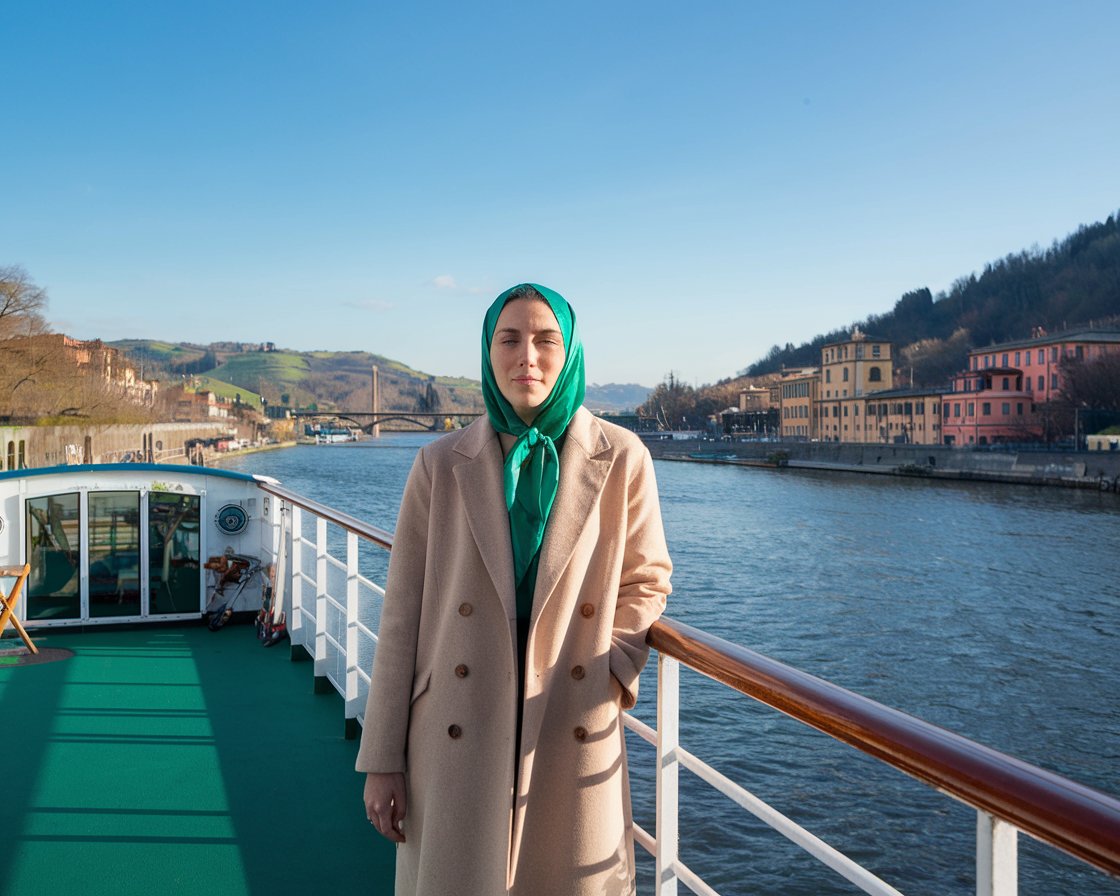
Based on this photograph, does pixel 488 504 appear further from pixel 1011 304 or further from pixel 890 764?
pixel 1011 304

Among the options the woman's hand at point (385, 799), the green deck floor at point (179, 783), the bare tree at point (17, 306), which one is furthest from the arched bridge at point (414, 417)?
the woman's hand at point (385, 799)

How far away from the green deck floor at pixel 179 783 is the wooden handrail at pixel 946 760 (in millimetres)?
1357

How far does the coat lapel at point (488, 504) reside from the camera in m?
1.22

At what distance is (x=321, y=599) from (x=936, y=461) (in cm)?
4948

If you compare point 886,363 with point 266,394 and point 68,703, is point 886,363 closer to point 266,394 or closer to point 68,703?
point 68,703

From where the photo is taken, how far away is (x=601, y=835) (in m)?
1.24

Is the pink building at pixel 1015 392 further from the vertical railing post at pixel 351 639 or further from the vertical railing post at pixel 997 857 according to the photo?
the vertical railing post at pixel 997 857

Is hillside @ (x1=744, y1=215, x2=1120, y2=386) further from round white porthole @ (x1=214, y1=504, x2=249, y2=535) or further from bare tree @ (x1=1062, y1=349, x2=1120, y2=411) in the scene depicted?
round white porthole @ (x1=214, y1=504, x2=249, y2=535)

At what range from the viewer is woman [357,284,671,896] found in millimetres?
1219

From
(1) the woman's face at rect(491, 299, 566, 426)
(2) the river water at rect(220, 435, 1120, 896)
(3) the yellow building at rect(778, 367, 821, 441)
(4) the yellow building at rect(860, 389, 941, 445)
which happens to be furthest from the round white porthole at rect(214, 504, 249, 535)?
(3) the yellow building at rect(778, 367, 821, 441)

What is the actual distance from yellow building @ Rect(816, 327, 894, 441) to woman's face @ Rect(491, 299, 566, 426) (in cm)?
6401

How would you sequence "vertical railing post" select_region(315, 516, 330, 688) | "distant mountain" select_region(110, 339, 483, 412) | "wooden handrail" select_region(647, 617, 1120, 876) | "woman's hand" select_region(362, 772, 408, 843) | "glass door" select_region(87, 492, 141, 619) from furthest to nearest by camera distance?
"distant mountain" select_region(110, 339, 483, 412)
"glass door" select_region(87, 492, 141, 619)
"vertical railing post" select_region(315, 516, 330, 688)
"woman's hand" select_region(362, 772, 408, 843)
"wooden handrail" select_region(647, 617, 1120, 876)

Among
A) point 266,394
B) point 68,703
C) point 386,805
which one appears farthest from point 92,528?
point 266,394

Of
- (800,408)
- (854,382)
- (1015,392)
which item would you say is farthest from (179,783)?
(800,408)
